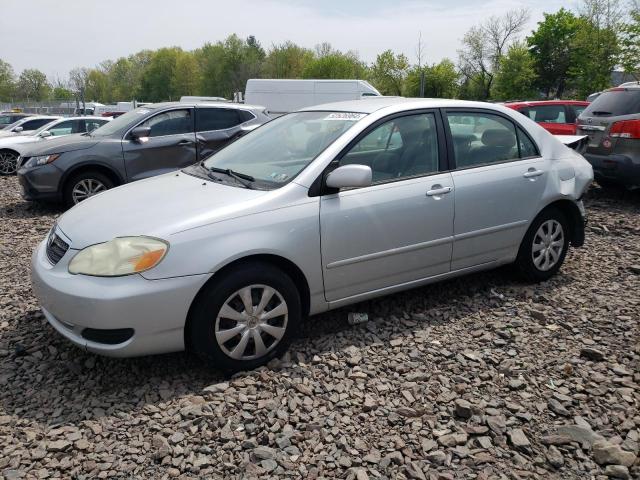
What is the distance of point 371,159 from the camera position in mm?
3803

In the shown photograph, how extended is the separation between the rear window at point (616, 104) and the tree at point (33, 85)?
90742mm

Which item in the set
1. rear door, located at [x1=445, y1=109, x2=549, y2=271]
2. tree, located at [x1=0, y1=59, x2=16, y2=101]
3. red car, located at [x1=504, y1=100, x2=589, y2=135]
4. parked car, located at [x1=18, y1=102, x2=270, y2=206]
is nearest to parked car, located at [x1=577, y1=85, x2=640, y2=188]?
red car, located at [x1=504, y1=100, x2=589, y2=135]

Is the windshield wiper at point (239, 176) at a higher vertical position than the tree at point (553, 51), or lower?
lower

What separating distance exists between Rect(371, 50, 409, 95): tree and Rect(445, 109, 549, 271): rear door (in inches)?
2122

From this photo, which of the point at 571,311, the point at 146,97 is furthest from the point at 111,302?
the point at 146,97

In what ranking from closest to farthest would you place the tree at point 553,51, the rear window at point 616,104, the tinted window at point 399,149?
the tinted window at point 399,149, the rear window at point 616,104, the tree at point 553,51

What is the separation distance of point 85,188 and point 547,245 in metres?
6.39

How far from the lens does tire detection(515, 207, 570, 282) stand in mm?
4617

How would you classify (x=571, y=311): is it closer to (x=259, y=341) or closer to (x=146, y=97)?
(x=259, y=341)

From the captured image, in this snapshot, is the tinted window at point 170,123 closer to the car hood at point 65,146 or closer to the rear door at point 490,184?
the car hood at point 65,146

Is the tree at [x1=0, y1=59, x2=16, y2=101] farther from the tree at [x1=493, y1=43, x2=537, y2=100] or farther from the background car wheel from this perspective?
the background car wheel

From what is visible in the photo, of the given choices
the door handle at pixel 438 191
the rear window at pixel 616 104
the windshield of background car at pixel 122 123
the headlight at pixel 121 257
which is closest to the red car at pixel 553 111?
the rear window at pixel 616 104

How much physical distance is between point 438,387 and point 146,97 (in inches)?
4058

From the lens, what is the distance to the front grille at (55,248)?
130 inches
